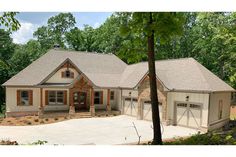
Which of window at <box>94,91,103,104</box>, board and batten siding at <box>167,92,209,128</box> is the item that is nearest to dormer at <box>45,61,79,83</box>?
window at <box>94,91,103,104</box>

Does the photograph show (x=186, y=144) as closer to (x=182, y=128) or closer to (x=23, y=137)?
(x=182, y=128)

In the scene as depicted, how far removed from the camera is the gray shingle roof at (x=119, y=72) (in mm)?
17484

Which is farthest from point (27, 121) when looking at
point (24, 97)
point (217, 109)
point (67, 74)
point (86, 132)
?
point (217, 109)

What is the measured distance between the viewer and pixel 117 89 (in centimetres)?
2398

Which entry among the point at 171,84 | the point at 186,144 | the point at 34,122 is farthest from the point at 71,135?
the point at 171,84

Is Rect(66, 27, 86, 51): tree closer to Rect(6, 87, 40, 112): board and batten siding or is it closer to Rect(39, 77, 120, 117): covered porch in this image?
Rect(39, 77, 120, 117): covered porch

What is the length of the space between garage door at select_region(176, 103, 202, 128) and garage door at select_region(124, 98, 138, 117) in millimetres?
4391

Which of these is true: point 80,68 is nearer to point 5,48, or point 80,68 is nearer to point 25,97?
point 25,97

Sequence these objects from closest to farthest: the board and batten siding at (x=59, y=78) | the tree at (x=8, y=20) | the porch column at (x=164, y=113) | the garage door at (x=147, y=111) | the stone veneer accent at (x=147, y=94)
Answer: the tree at (x=8, y=20), the porch column at (x=164, y=113), the stone veneer accent at (x=147, y=94), the garage door at (x=147, y=111), the board and batten siding at (x=59, y=78)

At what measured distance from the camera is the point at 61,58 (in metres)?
24.1

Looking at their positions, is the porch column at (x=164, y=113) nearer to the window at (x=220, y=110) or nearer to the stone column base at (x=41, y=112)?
the window at (x=220, y=110)

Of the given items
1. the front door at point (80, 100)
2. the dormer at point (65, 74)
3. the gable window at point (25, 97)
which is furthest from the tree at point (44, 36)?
the gable window at point (25, 97)

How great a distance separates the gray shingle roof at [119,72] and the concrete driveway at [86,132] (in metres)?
3.48

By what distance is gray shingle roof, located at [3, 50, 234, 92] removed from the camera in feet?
57.4
